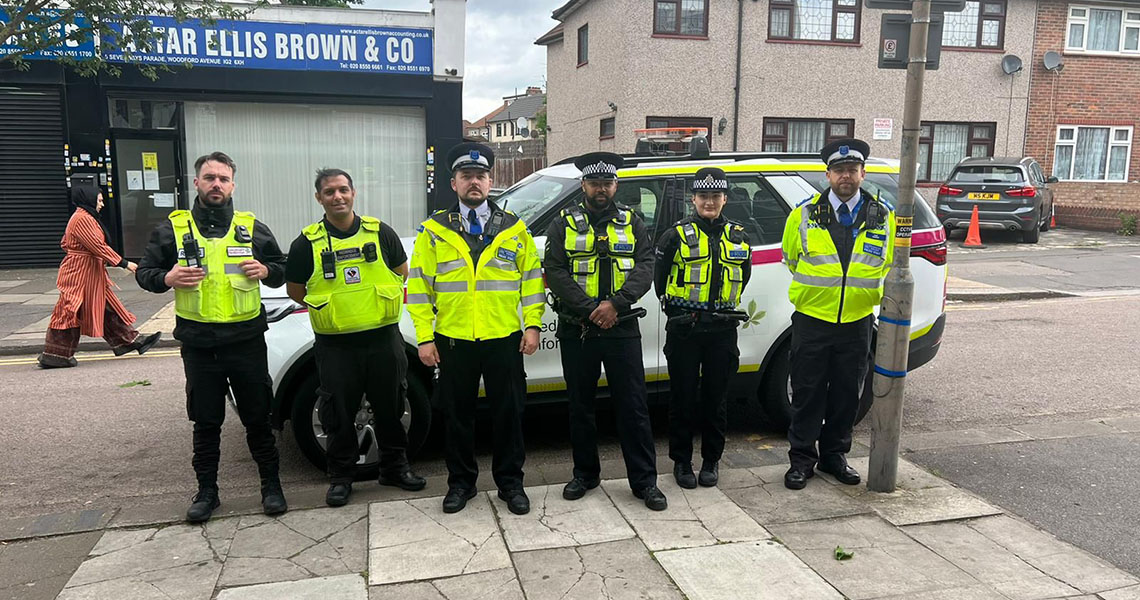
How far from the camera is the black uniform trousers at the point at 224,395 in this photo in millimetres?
4266

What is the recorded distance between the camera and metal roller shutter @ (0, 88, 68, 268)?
44.1 feet

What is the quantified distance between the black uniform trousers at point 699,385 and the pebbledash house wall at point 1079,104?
810 inches

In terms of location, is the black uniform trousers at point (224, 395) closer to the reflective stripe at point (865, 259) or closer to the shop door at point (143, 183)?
the reflective stripe at point (865, 259)

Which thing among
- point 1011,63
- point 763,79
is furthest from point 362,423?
point 1011,63

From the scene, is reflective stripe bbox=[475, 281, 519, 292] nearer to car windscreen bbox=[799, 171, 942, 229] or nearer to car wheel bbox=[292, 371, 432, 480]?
car wheel bbox=[292, 371, 432, 480]

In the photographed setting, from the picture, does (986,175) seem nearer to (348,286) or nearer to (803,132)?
(803,132)

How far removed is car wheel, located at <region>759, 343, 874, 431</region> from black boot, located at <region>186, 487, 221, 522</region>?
3543mm

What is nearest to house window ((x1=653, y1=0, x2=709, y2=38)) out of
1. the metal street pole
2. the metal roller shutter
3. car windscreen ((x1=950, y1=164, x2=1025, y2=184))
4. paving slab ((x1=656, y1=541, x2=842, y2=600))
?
car windscreen ((x1=950, y1=164, x2=1025, y2=184))

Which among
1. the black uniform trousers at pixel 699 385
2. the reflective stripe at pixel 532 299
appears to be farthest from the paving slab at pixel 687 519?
the reflective stripe at pixel 532 299

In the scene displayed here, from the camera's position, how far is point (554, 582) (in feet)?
11.8

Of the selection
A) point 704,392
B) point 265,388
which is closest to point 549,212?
point 704,392

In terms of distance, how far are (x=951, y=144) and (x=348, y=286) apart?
2126cm

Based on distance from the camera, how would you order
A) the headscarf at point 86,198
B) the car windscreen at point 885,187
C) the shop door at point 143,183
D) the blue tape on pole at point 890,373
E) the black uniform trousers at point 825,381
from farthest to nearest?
the shop door at point 143,183 < the headscarf at point 86,198 < the car windscreen at point 885,187 < the black uniform trousers at point 825,381 < the blue tape on pole at point 890,373

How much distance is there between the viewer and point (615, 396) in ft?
14.9
